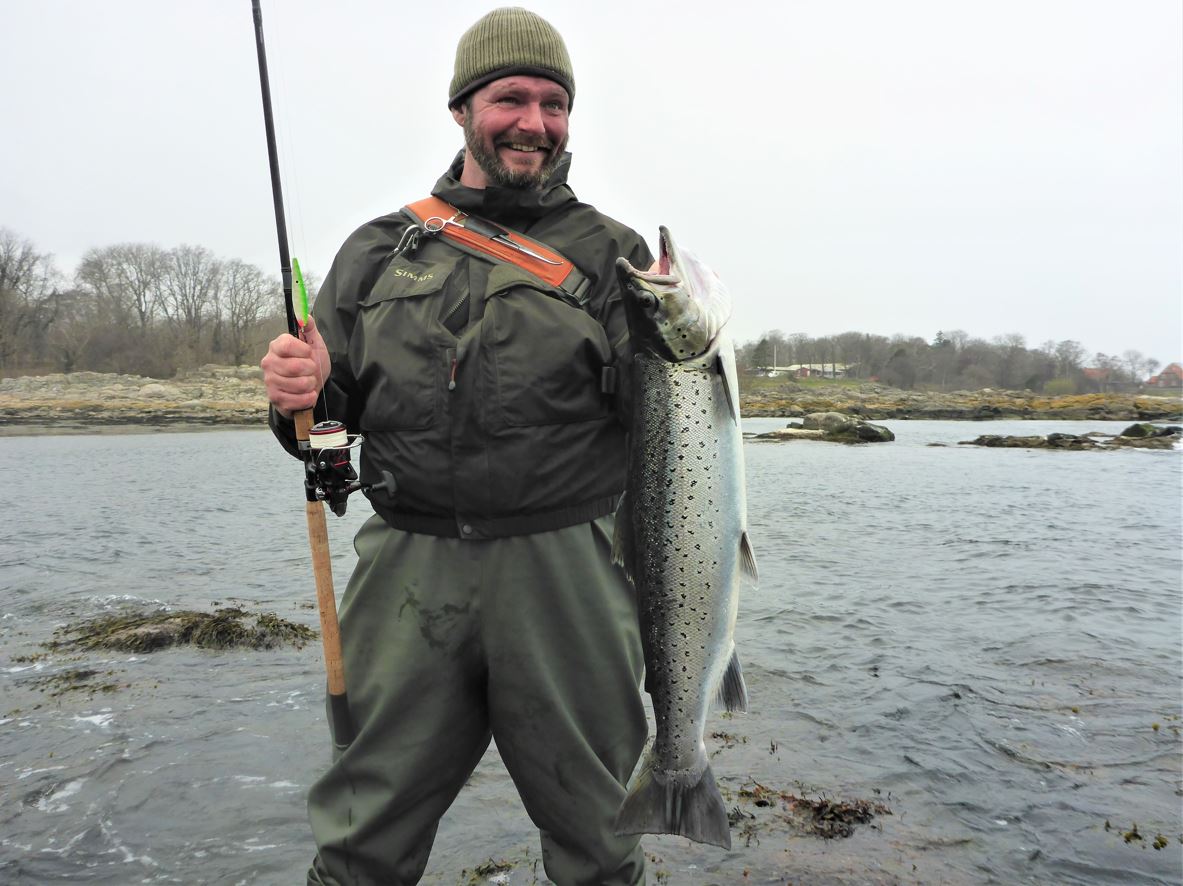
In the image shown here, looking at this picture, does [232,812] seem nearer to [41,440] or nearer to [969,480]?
[969,480]

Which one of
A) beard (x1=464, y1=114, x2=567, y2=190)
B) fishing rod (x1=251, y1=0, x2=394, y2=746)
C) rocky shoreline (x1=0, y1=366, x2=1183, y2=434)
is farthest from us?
rocky shoreline (x1=0, y1=366, x2=1183, y2=434)

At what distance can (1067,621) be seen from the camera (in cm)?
1016

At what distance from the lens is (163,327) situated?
78.7 m

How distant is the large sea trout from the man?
0.37ft

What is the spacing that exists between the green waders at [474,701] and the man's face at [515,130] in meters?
1.29

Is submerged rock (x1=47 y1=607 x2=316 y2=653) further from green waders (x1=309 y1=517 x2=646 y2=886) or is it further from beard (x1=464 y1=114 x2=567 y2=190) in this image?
beard (x1=464 y1=114 x2=567 y2=190)

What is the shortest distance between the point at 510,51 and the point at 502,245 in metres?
0.68

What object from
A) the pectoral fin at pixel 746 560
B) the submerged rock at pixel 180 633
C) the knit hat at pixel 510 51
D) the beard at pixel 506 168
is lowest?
the submerged rock at pixel 180 633

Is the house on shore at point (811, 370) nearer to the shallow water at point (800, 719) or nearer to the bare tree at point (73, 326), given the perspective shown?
the bare tree at point (73, 326)

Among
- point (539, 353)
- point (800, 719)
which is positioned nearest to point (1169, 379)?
point (800, 719)

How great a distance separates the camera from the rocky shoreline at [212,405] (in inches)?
2053

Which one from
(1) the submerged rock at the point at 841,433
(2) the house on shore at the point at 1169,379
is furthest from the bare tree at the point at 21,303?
(2) the house on shore at the point at 1169,379

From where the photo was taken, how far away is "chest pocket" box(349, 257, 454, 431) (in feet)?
8.96

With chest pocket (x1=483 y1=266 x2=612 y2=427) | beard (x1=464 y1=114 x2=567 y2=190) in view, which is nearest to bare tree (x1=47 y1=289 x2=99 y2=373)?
beard (x1=464 y1=114 x2=567 y2=190)
